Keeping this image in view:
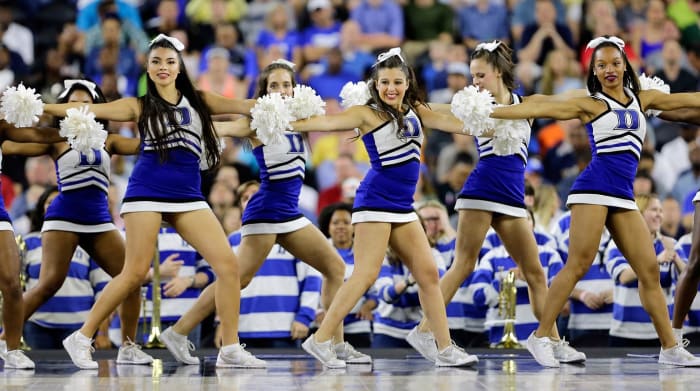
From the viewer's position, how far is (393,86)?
6.74 m

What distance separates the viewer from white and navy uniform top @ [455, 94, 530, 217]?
6949 mm

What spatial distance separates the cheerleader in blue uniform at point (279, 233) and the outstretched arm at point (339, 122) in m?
0.51

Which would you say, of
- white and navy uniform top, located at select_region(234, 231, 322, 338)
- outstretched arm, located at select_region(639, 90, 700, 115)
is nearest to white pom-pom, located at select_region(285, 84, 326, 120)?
outstretched arm, located at select_region(639, 90, 700, 115)

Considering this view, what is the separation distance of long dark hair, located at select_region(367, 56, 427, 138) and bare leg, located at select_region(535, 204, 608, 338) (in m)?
1.06

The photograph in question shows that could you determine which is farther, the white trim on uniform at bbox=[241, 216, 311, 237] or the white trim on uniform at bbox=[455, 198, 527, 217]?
the white trim on uniform at bbox=[241, 216, 311, 237]

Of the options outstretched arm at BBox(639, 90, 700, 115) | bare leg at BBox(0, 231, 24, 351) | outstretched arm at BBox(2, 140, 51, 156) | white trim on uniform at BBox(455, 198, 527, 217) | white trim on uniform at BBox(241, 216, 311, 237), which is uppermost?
outstretched arm at BBox(639, 90, 700, 115)

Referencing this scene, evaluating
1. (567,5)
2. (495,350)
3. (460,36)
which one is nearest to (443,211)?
(495,350)

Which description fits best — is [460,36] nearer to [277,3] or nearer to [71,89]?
[277,3]

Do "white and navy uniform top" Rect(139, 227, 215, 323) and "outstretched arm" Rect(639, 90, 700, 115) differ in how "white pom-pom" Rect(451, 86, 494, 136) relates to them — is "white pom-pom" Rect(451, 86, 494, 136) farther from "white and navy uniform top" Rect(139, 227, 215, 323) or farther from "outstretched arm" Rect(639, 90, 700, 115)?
"white and navy uniform top" Rect(139, 227, 215, 323)

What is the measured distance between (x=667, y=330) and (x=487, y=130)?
1482 millimetres

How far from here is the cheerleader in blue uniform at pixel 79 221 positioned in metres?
7.12

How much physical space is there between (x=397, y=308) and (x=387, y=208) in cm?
197

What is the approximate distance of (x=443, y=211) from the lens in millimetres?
8938

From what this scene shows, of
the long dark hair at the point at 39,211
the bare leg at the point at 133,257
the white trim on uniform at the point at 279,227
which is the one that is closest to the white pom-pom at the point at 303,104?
the white trim on uniform at the point at 279,227
